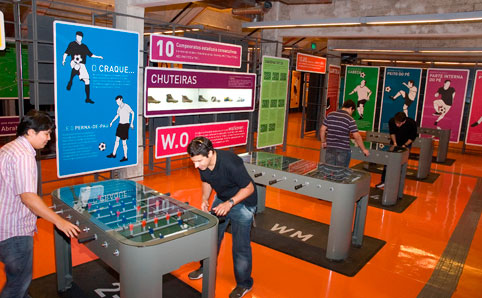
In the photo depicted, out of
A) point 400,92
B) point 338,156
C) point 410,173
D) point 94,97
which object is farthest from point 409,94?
point 94,97

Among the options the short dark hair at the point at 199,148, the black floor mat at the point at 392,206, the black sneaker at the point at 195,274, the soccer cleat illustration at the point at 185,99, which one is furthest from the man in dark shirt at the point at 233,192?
the soccer cleat illustration at the point at 185,99

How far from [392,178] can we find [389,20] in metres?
2.85

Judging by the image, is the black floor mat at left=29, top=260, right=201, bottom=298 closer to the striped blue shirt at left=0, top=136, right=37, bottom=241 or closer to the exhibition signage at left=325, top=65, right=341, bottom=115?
the striped blue shirt at left=0, top=136, right=37, bottom=241

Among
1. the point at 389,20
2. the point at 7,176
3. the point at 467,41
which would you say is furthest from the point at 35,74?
the point at 467,41

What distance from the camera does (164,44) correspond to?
690cm

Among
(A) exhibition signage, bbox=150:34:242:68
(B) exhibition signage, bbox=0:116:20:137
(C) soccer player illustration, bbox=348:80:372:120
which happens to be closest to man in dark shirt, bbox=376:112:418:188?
(A) exhibition signage, bbox=150:34:242:68

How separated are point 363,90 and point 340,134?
8.92m

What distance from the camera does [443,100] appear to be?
42.6 feet

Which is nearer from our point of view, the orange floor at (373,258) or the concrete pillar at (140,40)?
the orange floor at (373,258)

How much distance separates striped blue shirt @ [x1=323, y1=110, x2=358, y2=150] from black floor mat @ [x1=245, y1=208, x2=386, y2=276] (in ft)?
4.59

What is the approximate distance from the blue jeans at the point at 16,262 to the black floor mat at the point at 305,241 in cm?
301

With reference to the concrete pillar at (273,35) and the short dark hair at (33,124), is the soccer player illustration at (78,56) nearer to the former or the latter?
the short dark hair at (33,124)

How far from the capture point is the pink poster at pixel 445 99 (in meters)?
12.7

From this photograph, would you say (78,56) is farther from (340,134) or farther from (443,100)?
(443,100)
